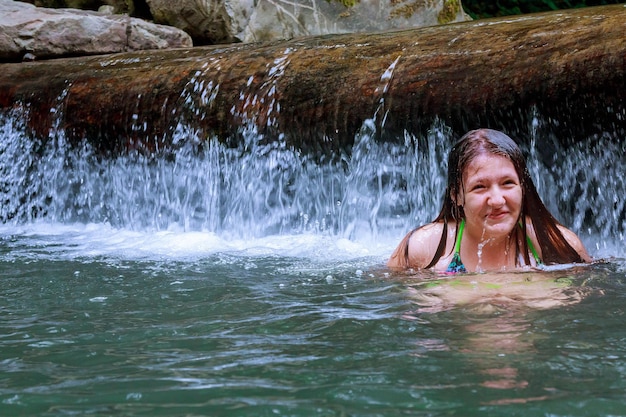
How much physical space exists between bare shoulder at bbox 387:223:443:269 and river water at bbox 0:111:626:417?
0.11m

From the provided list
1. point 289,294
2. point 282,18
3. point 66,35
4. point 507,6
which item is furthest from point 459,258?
point 507,6

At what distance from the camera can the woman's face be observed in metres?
3.62

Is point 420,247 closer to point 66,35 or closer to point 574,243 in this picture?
point 574,243

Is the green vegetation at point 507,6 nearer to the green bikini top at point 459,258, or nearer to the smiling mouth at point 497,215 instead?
the green bikini top at point 459,258

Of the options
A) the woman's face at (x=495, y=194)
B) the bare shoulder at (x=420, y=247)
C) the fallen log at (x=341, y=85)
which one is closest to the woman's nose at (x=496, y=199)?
the woman's face at (x=495, y=194)

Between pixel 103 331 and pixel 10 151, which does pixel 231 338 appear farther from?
pixel 10 151

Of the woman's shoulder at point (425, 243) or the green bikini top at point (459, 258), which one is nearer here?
the green bikini top at point (459, 258)

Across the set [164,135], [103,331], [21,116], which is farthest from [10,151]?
[103,331]

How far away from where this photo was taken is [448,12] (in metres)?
9.59

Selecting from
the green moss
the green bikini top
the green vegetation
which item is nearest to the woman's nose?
the green bikini top

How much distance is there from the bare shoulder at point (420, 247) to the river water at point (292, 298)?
0.11m

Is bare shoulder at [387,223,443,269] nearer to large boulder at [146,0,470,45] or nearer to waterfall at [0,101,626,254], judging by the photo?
waterfall at [0,101,626,254]

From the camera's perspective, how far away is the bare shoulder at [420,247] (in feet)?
12.9

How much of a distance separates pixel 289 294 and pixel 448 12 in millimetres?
6572
